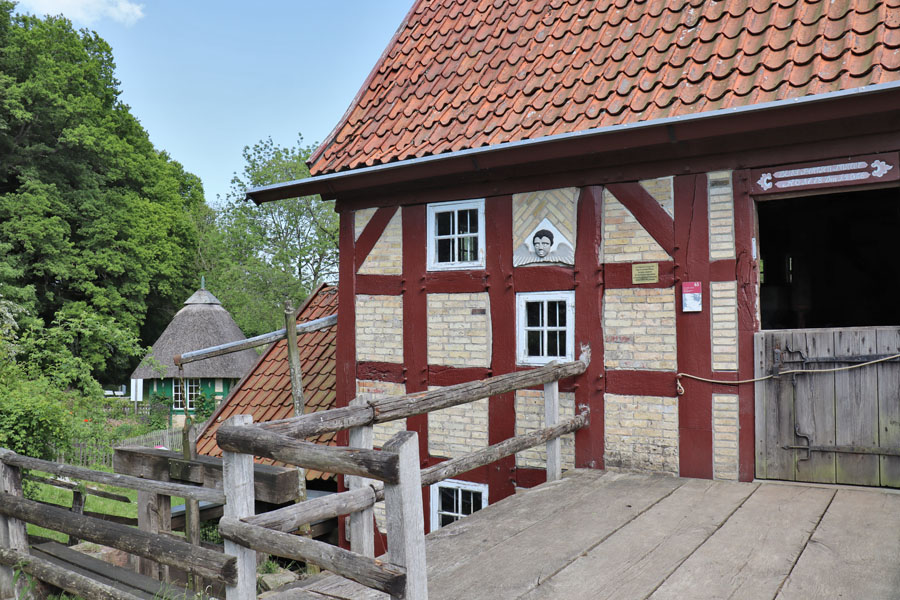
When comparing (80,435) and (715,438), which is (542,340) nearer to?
(715,438)

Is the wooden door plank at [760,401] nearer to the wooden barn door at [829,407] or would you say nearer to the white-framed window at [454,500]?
the wooden barn door at [829,407]

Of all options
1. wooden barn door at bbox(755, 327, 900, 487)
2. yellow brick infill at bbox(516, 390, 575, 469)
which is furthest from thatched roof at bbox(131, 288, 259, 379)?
wooden barn door at bbox(755, 327, 900, 487)

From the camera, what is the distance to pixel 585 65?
6973mm

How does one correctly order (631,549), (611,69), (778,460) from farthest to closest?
(611,69)
(778,460)
(631,549)

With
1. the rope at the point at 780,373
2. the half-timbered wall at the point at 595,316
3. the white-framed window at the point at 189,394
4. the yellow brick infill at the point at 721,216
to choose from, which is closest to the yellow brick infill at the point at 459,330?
the half-timbered wall at the point at 595,316

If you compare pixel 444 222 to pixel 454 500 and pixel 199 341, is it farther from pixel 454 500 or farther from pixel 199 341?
pixel 199 341

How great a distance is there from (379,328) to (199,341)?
69.9 ft

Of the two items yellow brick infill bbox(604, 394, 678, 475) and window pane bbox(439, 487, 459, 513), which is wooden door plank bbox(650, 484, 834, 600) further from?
window pane bbox(439, 487, 459, 513)

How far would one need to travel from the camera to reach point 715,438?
5801 millimetres

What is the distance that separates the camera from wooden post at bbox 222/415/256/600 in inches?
126

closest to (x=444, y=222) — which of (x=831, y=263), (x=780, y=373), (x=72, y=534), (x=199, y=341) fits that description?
(x=780, y=373)

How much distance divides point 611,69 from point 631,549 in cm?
462

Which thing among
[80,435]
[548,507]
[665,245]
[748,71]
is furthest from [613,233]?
[80,435]

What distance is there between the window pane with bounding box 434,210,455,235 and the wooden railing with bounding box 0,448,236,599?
3635mm
